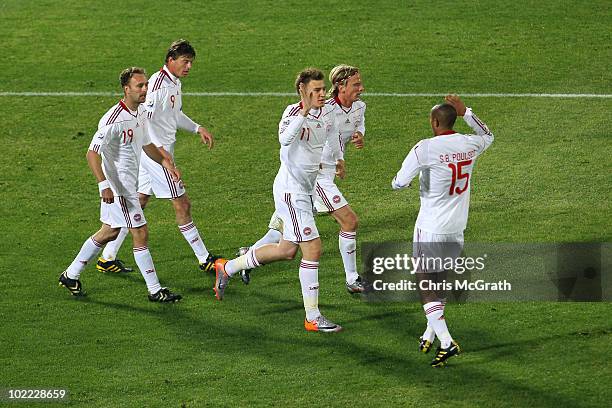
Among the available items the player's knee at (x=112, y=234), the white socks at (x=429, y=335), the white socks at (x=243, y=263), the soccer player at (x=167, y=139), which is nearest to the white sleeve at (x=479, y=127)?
the white socks at (x=429, y=335)

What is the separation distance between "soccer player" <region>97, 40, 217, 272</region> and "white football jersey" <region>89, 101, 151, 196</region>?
687mm

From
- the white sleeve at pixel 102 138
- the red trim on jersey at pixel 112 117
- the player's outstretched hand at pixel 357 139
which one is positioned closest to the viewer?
the white sleeve at pixel 102 138

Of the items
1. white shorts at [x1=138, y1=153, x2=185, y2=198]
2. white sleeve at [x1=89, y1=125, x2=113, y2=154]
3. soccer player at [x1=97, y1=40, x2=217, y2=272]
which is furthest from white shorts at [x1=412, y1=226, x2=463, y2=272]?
white shorts at [x1=138, y1=153, x2=185, y2=198]

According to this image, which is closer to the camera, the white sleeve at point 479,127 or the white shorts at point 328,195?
the white sleeve at point 479,127

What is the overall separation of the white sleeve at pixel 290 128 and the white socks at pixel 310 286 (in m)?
1.13

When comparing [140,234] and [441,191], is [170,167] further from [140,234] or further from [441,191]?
[441,191]

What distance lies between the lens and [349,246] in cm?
1249

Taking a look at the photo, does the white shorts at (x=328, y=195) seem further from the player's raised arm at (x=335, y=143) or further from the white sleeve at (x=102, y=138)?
the white sleeve at (x=102, y=138)

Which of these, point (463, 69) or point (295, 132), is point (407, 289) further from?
point (463, 69)

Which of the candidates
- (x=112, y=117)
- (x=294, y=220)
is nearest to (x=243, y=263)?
(x=294, y=220)

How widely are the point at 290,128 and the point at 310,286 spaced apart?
1.46 m

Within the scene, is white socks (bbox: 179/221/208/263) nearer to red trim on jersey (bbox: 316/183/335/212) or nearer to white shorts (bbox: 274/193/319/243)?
red trim on jersey (bbox: 316/183/335/212)

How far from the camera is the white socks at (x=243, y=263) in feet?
39.8

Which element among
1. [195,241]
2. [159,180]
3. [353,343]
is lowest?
[353,343]
